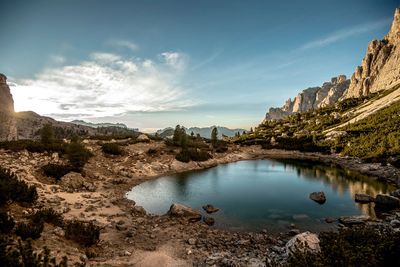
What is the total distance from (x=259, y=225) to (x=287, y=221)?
2840 millimetres

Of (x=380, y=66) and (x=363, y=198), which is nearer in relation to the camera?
(x=363, y=198)

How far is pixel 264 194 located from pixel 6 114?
543 feet

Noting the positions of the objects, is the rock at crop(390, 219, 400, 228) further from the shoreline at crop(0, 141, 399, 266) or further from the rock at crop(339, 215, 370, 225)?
the shoreline at crop(0, 141, 399, 266)

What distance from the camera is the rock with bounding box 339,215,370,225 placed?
69.0ft

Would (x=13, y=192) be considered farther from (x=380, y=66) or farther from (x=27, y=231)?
(x=380, y=66)

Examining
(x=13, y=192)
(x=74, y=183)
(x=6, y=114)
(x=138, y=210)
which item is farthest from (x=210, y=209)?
(x=6, y=114)

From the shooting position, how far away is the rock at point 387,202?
24.3 m

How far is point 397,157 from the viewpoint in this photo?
1662 inches

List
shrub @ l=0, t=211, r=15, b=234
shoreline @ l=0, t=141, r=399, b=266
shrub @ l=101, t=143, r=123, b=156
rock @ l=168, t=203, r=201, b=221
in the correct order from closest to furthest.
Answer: shrub @ l=0, t=211, r=15, b=234, shoreline @ l=0, t=141, r=399, b=266, rock @ l=168, t=203, r=201, b=221, shrub @ l=101, t=143, r=123, b=156

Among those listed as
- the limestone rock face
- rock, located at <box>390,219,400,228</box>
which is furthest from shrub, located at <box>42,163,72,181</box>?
the limestone rock face

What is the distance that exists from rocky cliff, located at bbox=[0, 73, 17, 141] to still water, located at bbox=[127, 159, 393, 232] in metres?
122

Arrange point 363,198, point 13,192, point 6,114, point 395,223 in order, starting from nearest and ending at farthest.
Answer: point 13,192 → point 395,223 → point 363,198 → point 6,114

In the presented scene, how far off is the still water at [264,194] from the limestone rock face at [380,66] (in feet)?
400

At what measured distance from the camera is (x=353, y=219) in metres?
21.5
